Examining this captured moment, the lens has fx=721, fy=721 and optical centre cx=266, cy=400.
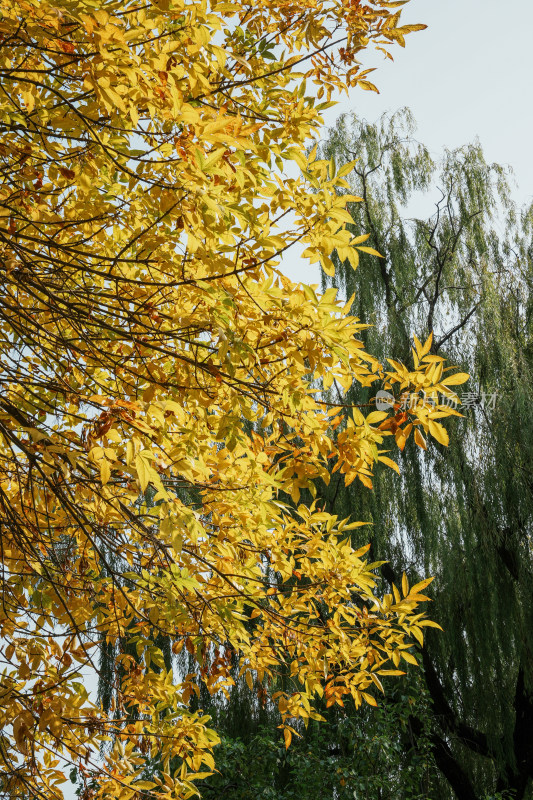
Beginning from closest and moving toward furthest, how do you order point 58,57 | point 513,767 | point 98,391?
point 58,57, point 98,391, point 513,767

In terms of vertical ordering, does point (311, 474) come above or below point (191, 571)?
above

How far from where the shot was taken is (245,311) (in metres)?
1.72

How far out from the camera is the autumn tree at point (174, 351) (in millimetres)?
1441

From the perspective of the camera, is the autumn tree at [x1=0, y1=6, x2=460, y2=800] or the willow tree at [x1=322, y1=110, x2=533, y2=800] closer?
the autumn tree at [x1=0, y1=6, x2=460, y2=800]

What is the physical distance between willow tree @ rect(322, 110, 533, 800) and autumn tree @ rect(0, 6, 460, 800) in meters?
3.05

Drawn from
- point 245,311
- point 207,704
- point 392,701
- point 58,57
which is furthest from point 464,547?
point 58,57

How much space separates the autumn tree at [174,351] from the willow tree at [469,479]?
3.05 m

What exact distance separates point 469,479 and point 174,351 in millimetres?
3836

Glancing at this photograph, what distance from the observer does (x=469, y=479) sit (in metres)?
5.28

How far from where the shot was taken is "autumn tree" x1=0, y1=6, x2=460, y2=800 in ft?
4.73

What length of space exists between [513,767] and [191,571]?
428 cm

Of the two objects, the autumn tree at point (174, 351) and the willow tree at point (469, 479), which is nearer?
the autumn tree at point (174, 351)

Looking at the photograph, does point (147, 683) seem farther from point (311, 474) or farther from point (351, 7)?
point (351, 7)

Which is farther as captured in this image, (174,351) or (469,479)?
(469,479)
